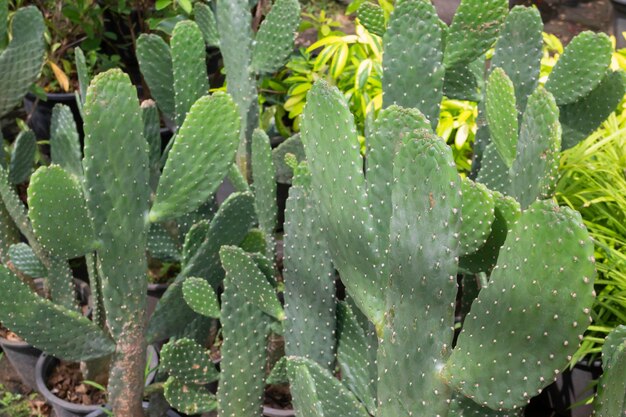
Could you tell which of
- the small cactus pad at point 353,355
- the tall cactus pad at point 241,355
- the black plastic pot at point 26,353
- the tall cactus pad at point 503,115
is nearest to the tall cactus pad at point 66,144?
the black plastic pot at point 26,353

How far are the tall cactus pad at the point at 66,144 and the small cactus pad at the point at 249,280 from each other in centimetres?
81

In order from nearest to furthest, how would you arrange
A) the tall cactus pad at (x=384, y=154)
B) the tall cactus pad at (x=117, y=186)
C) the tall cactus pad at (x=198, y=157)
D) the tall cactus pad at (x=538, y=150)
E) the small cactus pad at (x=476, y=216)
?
1. the tall cactus pad at (x=384, y=154)
2. the small cactus pad at (x=476, y=216)
3. the tall cactus pad at (x=538, y=150)
4. the tall cactus pad at (x=117, y=186)
5. the tall cactus pad at (x=198, y=157)

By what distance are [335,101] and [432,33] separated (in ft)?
1.13

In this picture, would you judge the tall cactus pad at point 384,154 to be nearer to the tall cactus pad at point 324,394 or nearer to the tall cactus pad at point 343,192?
the tall cactus pad at point 343,192

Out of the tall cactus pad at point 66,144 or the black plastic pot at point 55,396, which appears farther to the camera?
the tall cactus pad at point 66,144

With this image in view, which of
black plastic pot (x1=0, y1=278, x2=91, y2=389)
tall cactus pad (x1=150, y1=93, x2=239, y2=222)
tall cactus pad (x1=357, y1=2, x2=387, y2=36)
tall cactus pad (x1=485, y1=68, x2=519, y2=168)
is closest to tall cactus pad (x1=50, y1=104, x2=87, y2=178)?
black plastic pot (x1=0, y1=278, x2=91, y2=389)

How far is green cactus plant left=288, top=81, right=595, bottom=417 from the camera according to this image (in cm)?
104

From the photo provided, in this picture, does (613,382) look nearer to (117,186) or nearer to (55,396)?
A: (117,186)

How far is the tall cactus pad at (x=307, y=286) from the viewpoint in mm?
1721

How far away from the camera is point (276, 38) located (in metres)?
2.59

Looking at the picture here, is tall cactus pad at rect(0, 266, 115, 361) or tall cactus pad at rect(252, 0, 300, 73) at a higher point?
tall cactus pad at rect(252, 0, 300, 73)

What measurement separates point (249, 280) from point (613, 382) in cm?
79

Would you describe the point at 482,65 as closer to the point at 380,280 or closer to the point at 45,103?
the point at 380,280

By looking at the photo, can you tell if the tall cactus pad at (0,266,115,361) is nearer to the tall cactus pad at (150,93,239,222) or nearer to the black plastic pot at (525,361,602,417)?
the tall cactus pad at (150,93,239,222)
